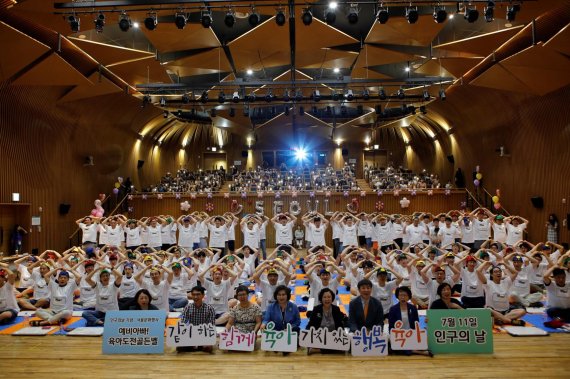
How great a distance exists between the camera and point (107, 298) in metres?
7.13

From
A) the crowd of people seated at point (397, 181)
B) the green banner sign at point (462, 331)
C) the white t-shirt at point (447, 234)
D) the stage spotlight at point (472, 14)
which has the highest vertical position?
the stage spotlight at point (472, 14)

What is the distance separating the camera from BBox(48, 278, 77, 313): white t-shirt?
7.35 metres

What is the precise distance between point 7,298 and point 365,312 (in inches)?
244

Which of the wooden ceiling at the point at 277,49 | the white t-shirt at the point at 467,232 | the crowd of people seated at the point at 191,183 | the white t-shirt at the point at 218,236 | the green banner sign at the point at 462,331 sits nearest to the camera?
the green banner sign at the point at 462,331

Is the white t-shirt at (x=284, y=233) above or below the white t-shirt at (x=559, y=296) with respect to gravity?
above

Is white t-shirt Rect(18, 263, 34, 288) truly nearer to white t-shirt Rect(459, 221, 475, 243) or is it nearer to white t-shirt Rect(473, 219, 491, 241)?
white t-shirt Rect(459, 221, 475, 243)

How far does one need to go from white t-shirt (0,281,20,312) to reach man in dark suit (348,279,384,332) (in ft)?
19.5

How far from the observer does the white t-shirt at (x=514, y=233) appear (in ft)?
38.2

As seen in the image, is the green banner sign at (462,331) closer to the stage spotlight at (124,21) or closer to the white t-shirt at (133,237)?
the stage spotlight at (124,21)

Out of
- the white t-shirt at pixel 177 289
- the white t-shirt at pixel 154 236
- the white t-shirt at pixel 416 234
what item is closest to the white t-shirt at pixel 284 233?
the white t-shirt at pixel 416 234

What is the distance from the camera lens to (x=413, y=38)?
1132 cm

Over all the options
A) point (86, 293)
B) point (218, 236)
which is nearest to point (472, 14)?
point (218, 236)

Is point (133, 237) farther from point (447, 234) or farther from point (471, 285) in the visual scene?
point (471, 285)

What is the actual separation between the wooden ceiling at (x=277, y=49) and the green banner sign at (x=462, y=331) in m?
6.99
